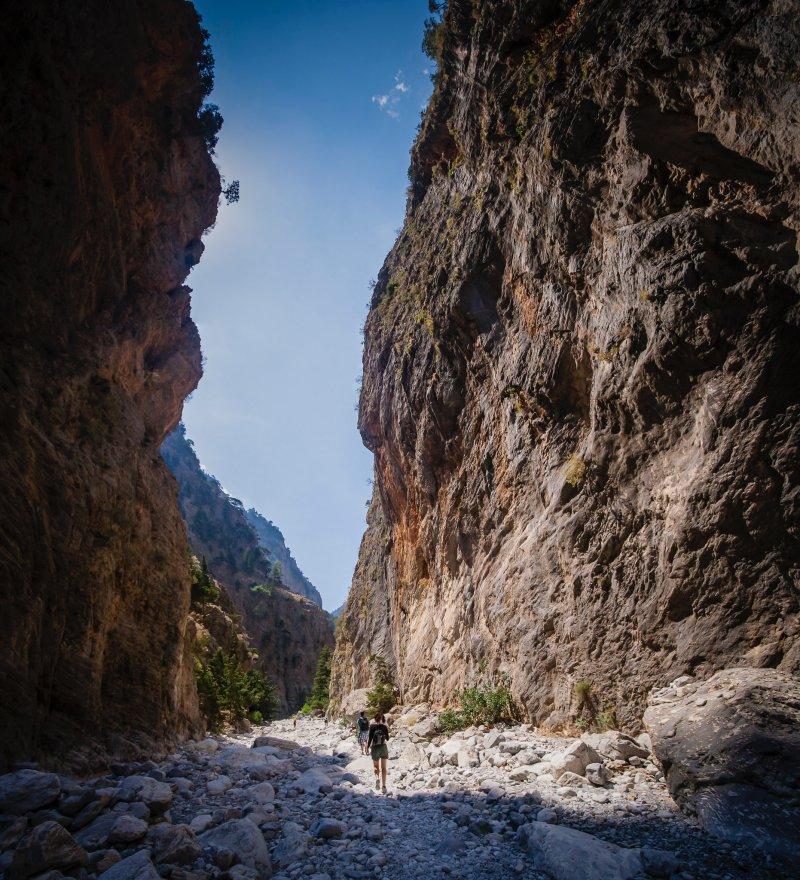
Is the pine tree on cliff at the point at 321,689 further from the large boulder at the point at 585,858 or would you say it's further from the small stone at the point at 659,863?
the small stone at the point at 659,863

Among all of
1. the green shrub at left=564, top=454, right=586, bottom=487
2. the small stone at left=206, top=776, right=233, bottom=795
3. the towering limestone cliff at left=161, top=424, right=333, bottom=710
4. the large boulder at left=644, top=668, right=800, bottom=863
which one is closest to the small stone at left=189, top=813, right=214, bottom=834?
the small stone at left=206, top=776, right=233, bottom=795

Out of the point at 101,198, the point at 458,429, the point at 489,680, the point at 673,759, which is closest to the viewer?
the point at 673,759

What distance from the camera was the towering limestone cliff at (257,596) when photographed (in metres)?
61.1

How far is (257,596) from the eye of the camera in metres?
66.4

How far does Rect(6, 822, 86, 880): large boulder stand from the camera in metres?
3.86

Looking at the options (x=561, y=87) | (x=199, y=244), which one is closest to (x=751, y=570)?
(x=561, y=87)

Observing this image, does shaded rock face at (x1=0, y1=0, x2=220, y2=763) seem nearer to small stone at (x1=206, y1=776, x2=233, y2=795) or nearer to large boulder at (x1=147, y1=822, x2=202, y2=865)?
small stone at (x1=206, y1=776, x2=233, y2=795)

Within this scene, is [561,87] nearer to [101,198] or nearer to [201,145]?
[101,198]

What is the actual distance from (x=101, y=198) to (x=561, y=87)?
14.4m

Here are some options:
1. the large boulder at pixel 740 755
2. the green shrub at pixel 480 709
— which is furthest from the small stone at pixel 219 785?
the large boulder at pixel 740 755

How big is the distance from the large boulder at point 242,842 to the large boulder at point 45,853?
4.57ft

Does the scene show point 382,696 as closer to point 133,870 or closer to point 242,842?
point 242,842

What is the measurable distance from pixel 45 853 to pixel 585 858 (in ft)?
16.3

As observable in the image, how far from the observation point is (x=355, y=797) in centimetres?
792
